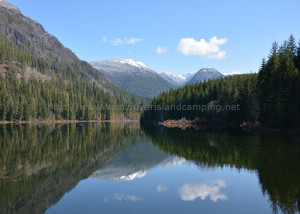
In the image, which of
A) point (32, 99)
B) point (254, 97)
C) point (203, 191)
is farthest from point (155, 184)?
point (32, 99)

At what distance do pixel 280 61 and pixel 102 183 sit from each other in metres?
58.6

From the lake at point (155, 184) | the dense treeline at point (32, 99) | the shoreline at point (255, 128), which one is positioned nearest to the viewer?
the lake at point (155, 184)

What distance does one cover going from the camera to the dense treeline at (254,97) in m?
54.2

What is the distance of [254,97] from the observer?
75.1m

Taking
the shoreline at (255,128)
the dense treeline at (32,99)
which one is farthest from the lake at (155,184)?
the dense treeline at (32,99)

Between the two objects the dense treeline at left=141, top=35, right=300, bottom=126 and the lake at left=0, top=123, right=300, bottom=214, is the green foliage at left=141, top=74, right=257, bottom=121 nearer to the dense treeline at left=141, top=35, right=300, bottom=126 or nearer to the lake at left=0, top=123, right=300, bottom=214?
the dense treeline at left=141, top=35, right=300, bottom=126

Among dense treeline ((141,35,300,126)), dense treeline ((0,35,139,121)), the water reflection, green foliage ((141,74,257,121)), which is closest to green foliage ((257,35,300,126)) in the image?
dense treeline ((141,35,300,126))

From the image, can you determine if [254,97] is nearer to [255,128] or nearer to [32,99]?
[255,128]

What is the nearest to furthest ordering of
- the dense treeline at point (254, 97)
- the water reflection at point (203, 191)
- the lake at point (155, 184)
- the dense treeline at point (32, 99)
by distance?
the lake at point (155, 184), the water reflection at point (203, 191), the dense treeline at point (254, 97), the dense treeline at point (32, 99)

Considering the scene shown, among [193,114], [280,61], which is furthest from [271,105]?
[193,114]

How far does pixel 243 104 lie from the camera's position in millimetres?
88812

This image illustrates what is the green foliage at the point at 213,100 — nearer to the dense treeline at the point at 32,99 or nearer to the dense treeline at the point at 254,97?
the dense treeline at the point at 254,97

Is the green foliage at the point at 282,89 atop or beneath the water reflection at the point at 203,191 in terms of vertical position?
atop

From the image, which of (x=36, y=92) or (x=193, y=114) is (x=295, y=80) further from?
(x=36, y=92)
